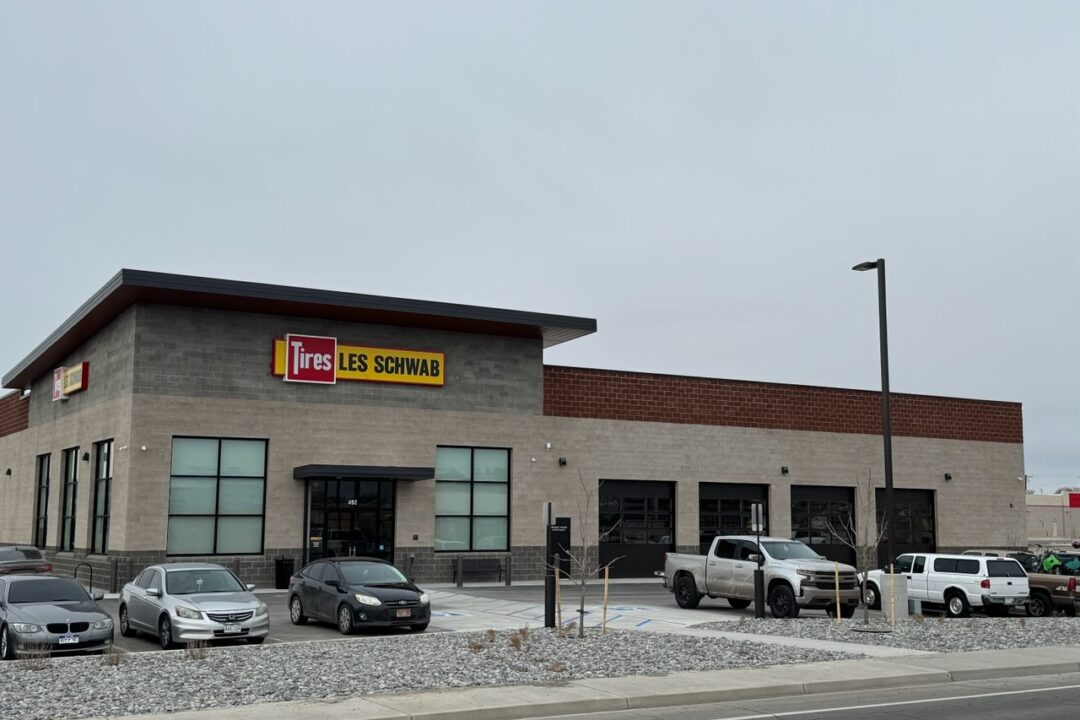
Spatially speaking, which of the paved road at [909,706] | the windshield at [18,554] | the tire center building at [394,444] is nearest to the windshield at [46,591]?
the windshield at [18,554]

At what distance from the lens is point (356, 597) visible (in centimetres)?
2123

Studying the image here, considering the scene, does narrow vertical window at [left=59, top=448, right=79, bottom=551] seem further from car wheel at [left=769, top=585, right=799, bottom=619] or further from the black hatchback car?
car wheel at [left=769, top=585, right=799, bottom=619]

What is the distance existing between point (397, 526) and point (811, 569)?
14587 millimetres

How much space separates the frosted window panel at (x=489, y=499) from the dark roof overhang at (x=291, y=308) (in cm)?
522

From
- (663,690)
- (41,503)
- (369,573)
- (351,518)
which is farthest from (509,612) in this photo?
(41,503)

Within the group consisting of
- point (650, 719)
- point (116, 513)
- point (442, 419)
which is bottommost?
point (650, 719)

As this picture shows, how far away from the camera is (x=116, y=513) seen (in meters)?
31.8

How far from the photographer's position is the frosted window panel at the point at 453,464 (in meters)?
35.9

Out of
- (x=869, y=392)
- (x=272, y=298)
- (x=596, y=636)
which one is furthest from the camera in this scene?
(x=869, y=392)

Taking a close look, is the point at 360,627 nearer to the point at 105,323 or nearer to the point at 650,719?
the point at 650,719

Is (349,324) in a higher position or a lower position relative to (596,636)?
higher

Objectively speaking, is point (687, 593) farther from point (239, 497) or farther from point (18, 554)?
point (18, 554)

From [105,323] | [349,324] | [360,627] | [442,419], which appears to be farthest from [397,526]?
[360,627]

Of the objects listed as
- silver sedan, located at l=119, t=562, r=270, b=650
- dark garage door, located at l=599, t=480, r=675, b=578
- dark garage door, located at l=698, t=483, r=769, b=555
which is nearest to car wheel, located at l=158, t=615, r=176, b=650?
silver sedan, located at l=119, t=562, r=270, b=650
